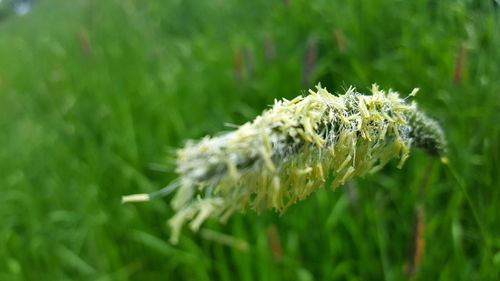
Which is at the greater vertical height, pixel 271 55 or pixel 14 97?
pixel 14 97

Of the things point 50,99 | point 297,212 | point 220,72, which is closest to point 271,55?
point 220,72

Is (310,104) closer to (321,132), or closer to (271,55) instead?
(321,132)

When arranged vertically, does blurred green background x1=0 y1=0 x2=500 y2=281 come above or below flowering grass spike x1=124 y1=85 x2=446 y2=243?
above

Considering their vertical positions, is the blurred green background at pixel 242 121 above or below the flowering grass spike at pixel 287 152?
above

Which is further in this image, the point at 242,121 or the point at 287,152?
the point at 242,121

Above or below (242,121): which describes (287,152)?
below
